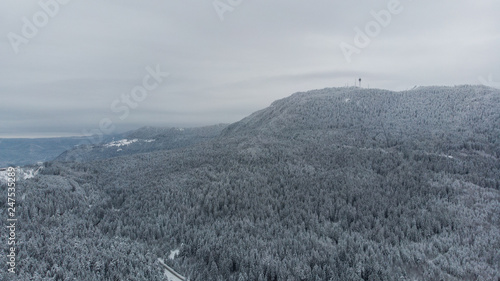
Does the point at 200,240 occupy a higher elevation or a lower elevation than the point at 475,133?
lower

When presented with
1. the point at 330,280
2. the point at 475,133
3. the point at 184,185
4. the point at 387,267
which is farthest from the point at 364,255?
the point at 475,133

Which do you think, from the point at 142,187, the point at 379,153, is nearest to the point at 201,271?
the point at 142,187

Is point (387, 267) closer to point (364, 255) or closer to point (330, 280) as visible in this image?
point (364, 255)

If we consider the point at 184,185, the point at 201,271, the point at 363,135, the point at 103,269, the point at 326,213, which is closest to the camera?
the point at 103,269

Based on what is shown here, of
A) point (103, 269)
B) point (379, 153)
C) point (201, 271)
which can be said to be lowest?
point (201, 271)

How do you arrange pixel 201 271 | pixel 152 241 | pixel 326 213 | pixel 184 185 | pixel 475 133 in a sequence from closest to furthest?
pixel 201 271 → pixel 152 241 → pixel 326 213 → pixel 184 185 → pixel 475 133

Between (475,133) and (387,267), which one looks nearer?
(387,267)
